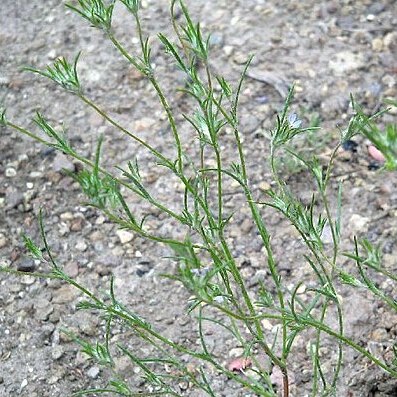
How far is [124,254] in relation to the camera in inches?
109

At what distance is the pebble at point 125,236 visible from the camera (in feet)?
9.16

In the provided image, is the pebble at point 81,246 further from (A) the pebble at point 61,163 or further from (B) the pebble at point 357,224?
(B) the pebble at point 357,224

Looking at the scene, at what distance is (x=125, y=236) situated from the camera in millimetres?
2803

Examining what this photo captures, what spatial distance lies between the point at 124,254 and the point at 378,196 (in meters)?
0.85

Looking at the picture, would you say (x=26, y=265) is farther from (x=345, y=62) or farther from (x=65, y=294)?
(x=345, y=62)

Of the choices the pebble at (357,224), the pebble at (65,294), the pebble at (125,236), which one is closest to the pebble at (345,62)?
the pebble at (357,224)

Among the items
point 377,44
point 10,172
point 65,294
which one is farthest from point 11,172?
point 377,44

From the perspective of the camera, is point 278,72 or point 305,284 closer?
point 305,284

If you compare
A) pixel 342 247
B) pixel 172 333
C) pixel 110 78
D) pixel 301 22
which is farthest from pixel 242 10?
pixel 172 333

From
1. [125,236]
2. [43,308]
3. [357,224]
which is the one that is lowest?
[43,308]

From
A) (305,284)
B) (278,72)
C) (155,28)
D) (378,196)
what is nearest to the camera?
(305,284)

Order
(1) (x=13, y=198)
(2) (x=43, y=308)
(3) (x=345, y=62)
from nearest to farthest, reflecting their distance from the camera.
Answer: (2) (x=43, y=308) → (1) (x=13, y=198) → (3) (x=345, y=62)

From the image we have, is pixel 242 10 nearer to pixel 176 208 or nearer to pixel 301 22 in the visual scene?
pixel 301 22

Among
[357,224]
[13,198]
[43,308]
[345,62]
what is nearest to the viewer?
[43,308]
